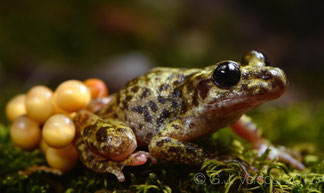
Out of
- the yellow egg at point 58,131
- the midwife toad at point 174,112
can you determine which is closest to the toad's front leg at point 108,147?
the midwife toad at point 174,112

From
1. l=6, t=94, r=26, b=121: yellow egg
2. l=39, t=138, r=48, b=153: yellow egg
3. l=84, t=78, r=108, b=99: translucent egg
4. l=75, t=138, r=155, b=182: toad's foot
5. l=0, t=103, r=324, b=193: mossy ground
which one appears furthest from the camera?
l=84, t=78, r=108, b=99: translucent egg

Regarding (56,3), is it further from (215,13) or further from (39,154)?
(39,154)

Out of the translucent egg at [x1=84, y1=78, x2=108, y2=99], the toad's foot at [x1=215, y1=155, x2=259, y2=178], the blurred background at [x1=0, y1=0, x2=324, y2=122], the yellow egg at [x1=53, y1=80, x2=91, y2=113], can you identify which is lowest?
the toad's foot at [x1=215, y1=155, x2=259, y2=178]

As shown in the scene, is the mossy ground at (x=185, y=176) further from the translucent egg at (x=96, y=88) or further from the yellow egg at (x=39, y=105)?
the translucent egg at (x=96, y=88)

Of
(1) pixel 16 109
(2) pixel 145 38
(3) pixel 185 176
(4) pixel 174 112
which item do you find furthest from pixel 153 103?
(2) pixel 145 38

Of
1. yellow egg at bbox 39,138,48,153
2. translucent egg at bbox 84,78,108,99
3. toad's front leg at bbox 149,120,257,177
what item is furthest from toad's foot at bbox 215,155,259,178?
yellow egg at bbox 39,138,48,153

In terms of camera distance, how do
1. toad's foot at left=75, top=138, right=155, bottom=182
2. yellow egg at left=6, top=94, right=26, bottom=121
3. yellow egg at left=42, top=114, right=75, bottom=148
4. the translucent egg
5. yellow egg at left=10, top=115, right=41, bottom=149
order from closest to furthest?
1. toad's foot at left=75, top=138, right=155, bottom=182
2. yellow egg at left=42, top=114, right=75, bottom=148
3. yellow egg at left=10, top=115, right=41, bottom=149
4. yellow egg at left=6, top=94, right=26, bottom=121
5. the translucent egg

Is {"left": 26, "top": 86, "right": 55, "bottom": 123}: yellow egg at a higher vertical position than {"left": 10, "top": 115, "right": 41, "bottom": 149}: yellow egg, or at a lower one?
higher

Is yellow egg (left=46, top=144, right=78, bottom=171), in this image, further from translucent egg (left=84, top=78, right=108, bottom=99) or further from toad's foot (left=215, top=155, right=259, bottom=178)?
toad's foot (left=215, top=155, right=259, bottom=178)
